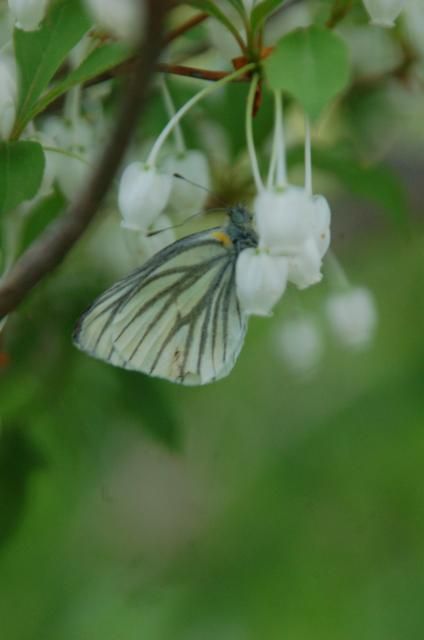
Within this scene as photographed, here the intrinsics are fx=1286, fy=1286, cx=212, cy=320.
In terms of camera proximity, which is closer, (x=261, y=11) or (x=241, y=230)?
(x=261, y=11)

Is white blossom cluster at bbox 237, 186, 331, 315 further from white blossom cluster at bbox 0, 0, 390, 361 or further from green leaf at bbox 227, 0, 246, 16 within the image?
green leaf at bbox 227, 0, 246, 16

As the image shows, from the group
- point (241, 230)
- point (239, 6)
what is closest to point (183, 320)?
point (241, 230)

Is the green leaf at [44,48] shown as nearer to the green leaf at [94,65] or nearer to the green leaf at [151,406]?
the green leaf at [94,65]

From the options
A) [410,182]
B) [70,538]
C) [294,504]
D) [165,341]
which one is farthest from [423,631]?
[165,341]

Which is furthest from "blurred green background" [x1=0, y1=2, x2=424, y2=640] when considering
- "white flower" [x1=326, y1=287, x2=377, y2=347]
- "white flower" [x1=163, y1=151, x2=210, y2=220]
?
"white flower" [x1=163, y1=151, x2=210, y2=220]

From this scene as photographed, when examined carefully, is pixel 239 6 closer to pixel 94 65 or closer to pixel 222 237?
pixel 94 65

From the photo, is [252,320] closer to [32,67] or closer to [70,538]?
[70,538]
